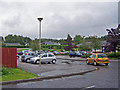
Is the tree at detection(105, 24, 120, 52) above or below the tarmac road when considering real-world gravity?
above

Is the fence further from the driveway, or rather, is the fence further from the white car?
the white car

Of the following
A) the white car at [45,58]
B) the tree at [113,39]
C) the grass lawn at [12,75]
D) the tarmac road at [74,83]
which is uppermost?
the tree at [113,39]

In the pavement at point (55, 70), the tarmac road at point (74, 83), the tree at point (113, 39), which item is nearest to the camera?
the tarmac road at point (74, 83)

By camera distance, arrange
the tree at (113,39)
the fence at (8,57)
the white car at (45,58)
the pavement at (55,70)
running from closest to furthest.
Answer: the pavement at (55,70)
the fence at (8,57)
the white car at (45,58)
the tree at (113,39)

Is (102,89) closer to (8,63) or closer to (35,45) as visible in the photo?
(8,63)

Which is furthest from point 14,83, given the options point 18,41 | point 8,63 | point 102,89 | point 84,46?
point 18,41

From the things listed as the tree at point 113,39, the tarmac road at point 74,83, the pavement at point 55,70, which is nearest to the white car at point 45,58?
the pavement at point 55,70

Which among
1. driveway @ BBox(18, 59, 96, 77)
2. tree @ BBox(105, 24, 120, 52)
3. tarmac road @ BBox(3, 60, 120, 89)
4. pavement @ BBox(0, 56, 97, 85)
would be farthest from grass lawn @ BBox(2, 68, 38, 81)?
tree @ BBox(105, 24, 120, 52)

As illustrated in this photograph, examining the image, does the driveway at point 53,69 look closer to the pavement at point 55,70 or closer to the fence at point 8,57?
the pavement at point 55,70

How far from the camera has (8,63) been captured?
1675 cm

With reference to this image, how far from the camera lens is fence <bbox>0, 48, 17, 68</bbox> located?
53.8 feet

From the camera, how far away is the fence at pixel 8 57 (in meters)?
16.4

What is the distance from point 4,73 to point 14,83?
8.23 ft

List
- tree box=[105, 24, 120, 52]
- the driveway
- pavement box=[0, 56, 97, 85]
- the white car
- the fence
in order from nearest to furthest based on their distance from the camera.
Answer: pavement box=[0, 56, 97, 85], the driveway, the fence, the white car, tree box=[105, 24, 120, 52]
